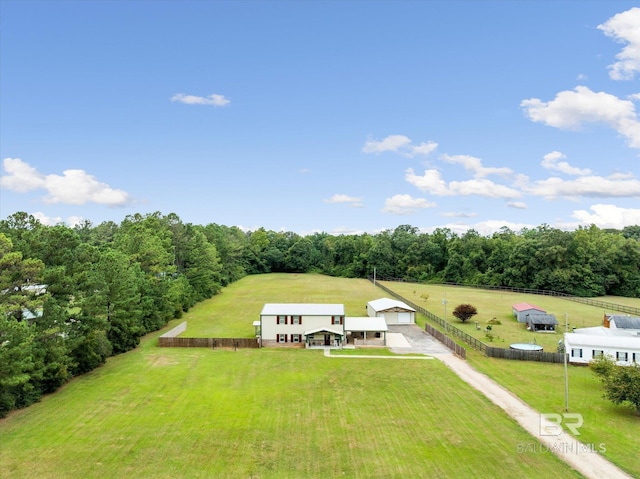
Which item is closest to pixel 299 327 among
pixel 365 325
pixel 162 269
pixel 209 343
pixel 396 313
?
pixel 365 325

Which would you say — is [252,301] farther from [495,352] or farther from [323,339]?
[495,352]

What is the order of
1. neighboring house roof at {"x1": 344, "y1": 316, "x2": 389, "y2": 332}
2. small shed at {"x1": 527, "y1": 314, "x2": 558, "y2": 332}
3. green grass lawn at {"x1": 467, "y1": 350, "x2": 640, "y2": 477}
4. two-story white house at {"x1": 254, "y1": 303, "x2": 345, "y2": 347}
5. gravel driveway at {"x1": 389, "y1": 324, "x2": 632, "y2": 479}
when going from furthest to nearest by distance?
1. small shed at {"x1": 527, "y1": 314, "x2": 558, "y2": 332}
2. neighboring house roof at {"x1": 344, "y1": 316, "x2": 389, "y2": 332}
3. two-story white house at {"x1": 254, "y1": 303, "x2": 345, "y2": 347}
4. green grass lawn at {"x1": 467, "y1": 350, "x2": 640, "y2": 477}
5. gravel driveway at {"x1": 389, "y1": 324, "x2": 632, "y2": 479}

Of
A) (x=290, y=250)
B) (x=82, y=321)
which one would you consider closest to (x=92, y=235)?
(x=290, y=250)

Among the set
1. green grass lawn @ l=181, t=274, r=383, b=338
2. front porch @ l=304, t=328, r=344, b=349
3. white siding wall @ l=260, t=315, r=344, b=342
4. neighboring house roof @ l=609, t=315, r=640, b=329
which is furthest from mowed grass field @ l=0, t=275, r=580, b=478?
neighboring house roof @ l=609, t=315, r=640, b=329

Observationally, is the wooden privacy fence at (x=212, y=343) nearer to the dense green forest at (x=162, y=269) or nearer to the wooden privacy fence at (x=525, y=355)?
the dense green forest at (x=162, y=269)

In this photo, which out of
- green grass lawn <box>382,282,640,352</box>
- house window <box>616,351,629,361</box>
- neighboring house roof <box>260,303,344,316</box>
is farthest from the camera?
green grass lawn <box>382,282,640,352</box>

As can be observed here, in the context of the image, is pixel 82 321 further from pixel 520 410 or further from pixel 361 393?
pixel 520 410

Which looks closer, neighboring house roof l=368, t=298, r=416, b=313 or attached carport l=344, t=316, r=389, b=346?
attached carport l=344, t=316, r=389, b=346

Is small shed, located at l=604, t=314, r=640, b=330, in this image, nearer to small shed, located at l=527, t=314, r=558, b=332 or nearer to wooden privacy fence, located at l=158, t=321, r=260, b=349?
small shed, located at l=527, t=314, r=558, b=332

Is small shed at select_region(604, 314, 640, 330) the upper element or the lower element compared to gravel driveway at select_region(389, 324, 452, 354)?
upper
